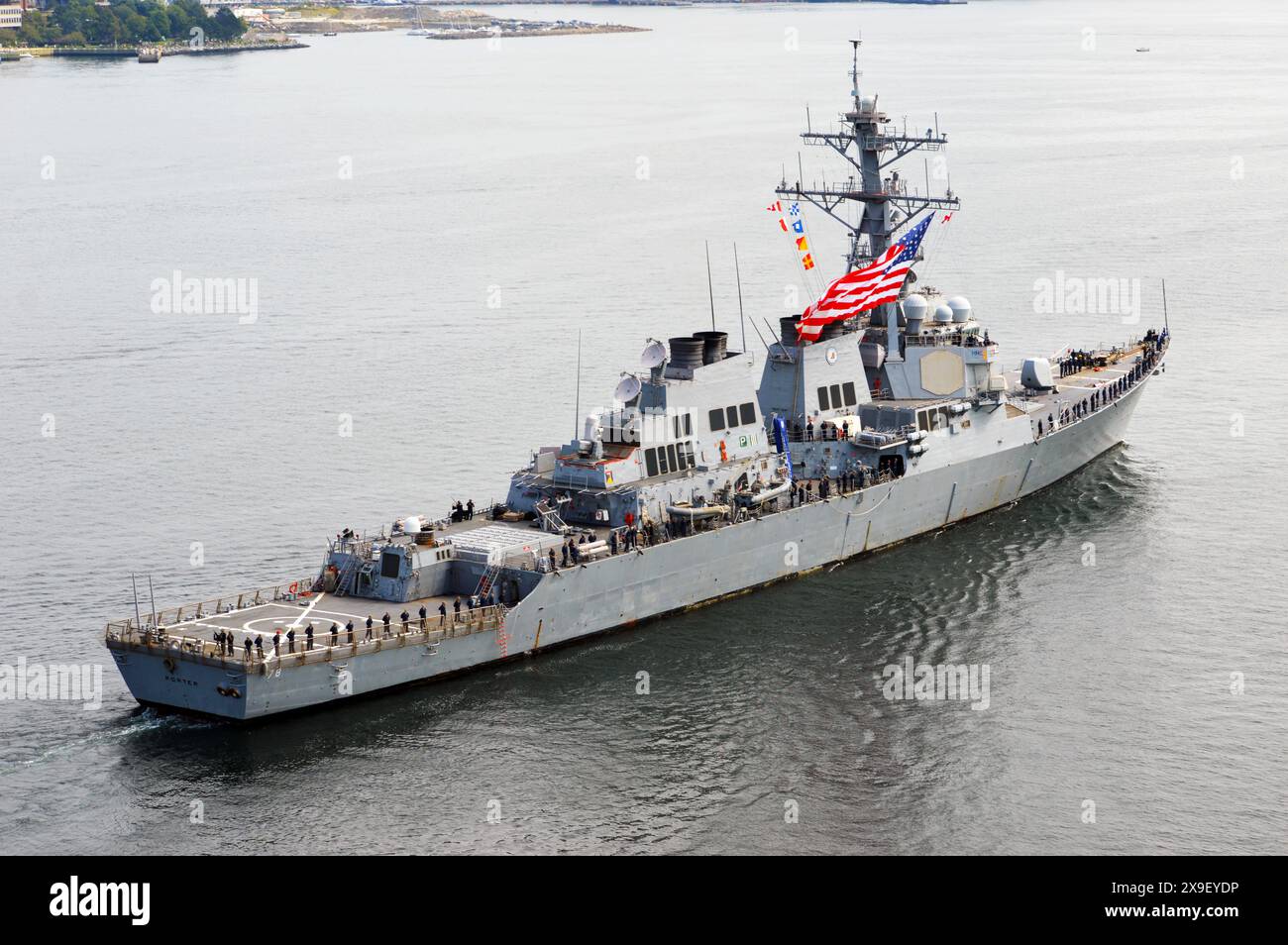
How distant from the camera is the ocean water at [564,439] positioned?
3553 centimetres

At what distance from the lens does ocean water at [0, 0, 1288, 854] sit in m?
35.5

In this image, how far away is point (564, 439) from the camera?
60.7 m

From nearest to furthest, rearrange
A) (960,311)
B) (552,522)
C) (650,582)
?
1. (650,582)
2. (552,522)
3. (960,311)

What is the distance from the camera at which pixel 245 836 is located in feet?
112

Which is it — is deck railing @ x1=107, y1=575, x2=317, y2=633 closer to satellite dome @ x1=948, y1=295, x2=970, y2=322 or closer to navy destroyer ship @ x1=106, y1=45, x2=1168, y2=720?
navy destroyer ship @ x1=106, y1=45, x2=1168, y2=720

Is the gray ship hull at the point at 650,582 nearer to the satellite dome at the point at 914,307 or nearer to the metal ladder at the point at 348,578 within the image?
the metal ladder at the point at 348,578

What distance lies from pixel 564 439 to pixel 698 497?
524 inches

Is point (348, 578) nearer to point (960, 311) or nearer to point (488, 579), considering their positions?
point (488, 579)

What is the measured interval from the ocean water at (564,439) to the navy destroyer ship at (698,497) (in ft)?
3.74

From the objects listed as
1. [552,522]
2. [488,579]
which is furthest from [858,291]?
[488,579]

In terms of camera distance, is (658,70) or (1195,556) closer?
(1195,556)

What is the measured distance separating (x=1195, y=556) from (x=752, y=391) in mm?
14490
